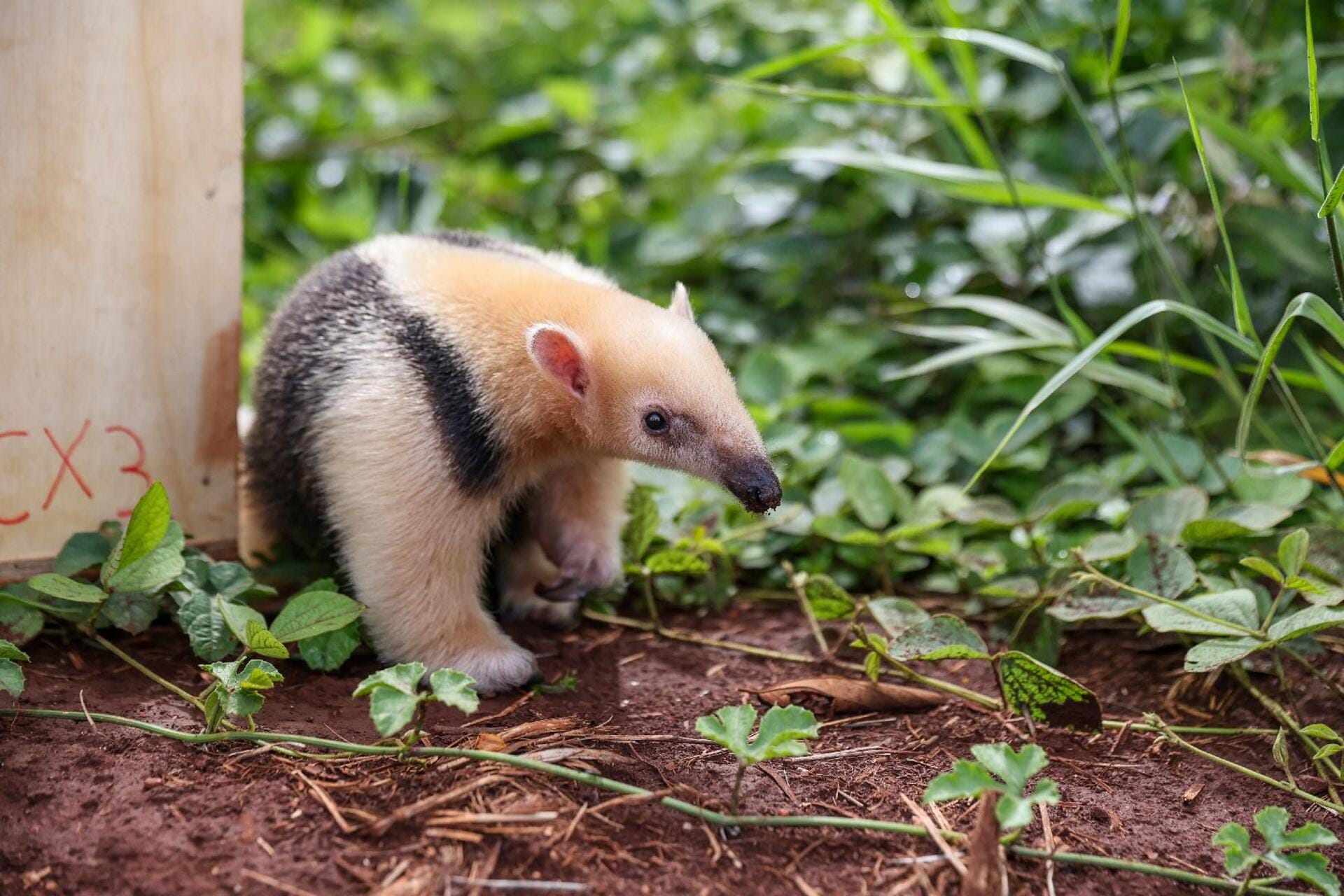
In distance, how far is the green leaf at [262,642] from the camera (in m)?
3.10

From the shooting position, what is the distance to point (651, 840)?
2691mm

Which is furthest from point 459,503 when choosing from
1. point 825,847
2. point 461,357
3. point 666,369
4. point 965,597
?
point 965,597

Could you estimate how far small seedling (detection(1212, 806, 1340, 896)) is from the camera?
98.7 inches

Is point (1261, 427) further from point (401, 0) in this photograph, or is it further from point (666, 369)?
point (401, 0)

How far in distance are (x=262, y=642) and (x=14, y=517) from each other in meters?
1.10

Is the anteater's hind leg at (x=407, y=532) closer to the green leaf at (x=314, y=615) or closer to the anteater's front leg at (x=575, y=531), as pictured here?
the green leaf at (x=314, y=615)

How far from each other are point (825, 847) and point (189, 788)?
1.46m

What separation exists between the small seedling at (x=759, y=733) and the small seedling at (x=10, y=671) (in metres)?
1.64

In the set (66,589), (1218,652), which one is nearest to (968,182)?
(1218,652)

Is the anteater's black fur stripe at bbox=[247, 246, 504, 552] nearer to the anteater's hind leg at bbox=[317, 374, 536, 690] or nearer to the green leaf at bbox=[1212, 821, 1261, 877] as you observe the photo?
the anteater's hind leg at bbox=[317, 374, 536, 690]

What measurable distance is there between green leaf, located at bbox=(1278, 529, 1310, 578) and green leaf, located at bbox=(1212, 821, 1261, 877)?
3.07 feet

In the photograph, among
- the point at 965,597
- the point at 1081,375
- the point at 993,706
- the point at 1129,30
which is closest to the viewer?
the point at 993,706

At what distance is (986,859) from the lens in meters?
2.55

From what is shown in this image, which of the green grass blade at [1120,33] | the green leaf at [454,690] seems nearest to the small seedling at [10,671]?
the green leaf at [454,690]
